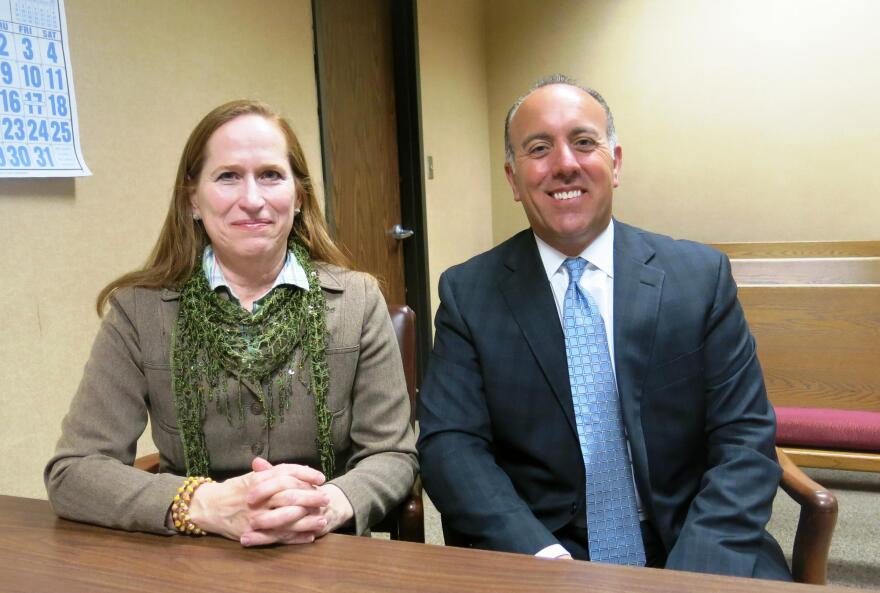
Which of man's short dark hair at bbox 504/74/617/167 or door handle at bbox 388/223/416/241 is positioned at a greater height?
man's short dark hair at bbox 504/74/617/167

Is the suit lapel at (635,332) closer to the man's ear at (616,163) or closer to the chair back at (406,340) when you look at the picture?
the man's ear at (616,163)

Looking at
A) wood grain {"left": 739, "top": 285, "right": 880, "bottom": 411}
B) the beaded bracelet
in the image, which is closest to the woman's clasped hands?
the beaded bracelet

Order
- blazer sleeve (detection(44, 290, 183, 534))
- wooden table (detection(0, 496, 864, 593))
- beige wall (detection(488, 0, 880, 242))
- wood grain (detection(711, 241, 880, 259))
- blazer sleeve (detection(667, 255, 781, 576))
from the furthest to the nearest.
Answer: beige wall (detection(488, 0, 880, 242)) < wood grain (detection(711, 241, 880, 259)) < blazer sleeve (detection(667, 255, 781, 576)) < blazer sleeve (detection(44, 290, 183, 534)) < wooden table (detection(0, 496, 864, 593))

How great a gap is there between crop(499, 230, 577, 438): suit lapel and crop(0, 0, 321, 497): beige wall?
1.38 meters

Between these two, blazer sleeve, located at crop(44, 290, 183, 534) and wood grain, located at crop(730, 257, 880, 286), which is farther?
wood grain, located at crop(730, 257, 880, 286)

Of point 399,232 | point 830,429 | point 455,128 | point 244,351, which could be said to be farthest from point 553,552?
point 455,128

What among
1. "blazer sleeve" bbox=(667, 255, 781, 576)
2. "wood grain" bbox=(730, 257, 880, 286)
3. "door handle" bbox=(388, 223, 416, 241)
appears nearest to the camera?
"blazer sleeve" bbox=(667, 255, 781, 576)

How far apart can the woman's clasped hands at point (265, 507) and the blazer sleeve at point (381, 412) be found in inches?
9.7

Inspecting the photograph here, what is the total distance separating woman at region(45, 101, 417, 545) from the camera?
4.67ft

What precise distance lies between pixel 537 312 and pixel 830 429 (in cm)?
132

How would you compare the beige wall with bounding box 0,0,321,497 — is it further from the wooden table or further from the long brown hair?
the wooden table

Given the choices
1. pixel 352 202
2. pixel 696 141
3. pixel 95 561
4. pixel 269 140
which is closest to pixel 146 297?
pixel 269 140

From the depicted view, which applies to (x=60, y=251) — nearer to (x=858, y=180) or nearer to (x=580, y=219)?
(x=580, y=219)

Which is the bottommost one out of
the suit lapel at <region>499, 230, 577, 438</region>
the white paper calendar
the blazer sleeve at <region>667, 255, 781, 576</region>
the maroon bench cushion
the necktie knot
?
the maroon bench cushion
